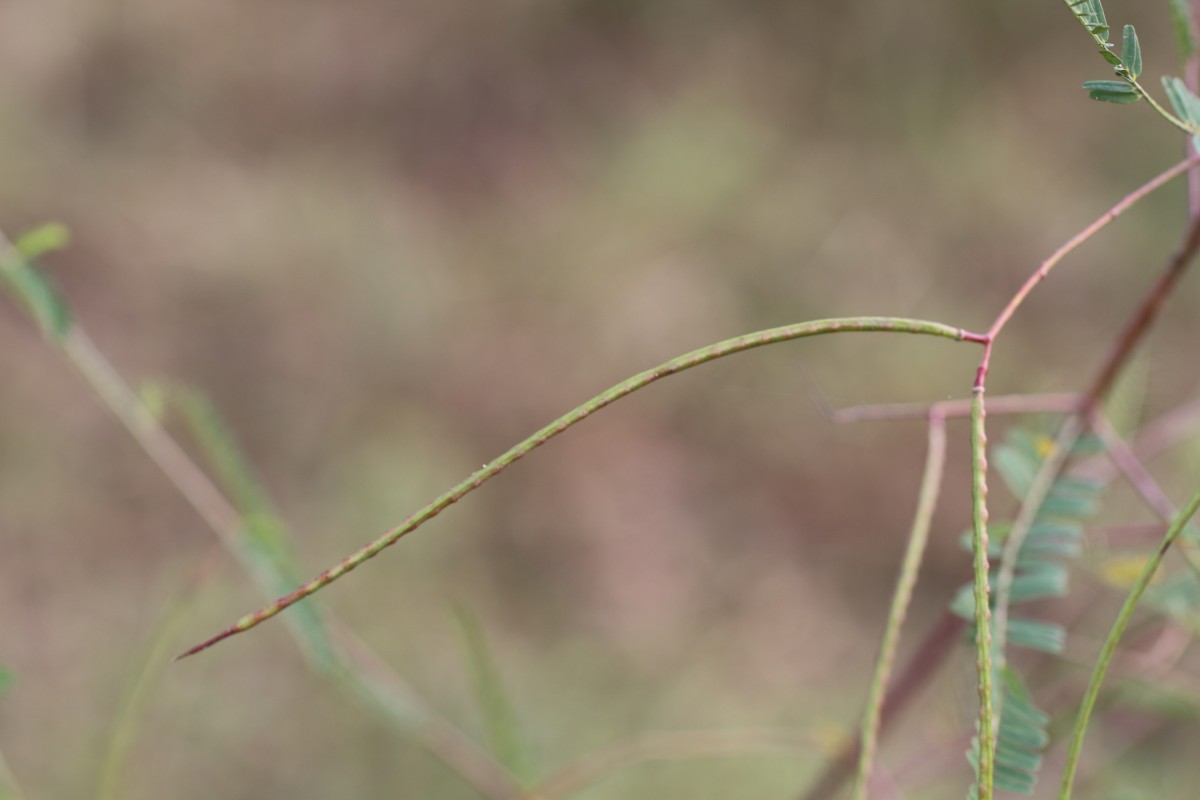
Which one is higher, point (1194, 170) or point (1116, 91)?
point (1116, 91)

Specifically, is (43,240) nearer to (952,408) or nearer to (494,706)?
(494,706)

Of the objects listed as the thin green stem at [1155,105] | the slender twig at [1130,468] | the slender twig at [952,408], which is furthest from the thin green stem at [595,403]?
the slender twig at [1130,468]

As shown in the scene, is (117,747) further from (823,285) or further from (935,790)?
(823,285)

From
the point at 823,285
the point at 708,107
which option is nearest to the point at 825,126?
the point at 708,107

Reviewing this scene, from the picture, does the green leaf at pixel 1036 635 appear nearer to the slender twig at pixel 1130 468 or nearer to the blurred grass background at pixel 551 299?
the slender twig at pixel 1130 468

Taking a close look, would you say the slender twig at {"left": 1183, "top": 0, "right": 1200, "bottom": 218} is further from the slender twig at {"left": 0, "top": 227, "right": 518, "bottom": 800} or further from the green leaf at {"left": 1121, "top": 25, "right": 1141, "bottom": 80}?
the slender twig at {"left": 0, "top": 227, "right": 518, "bottom": 800}

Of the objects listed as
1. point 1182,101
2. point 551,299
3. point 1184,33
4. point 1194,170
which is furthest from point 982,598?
point 551,299
